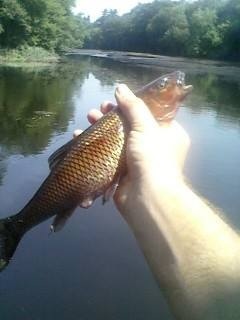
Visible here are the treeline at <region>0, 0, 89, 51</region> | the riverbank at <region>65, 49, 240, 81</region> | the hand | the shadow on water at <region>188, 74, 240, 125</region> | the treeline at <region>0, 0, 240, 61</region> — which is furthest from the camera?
the treeline at <region>0, 0, 240, 61</region>

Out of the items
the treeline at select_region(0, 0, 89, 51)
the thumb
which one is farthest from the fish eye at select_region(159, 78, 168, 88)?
the treeline at select_region(0, 0, 89, 51)

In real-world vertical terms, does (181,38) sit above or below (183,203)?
below

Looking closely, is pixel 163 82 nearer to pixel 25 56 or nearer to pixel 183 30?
pixel 25 56

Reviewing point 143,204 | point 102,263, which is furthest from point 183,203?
point 102,263

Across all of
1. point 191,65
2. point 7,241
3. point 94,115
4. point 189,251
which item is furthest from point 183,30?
point 189,251

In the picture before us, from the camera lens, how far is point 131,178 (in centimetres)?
324

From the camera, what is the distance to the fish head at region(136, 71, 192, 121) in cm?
346

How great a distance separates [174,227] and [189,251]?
0.54ft

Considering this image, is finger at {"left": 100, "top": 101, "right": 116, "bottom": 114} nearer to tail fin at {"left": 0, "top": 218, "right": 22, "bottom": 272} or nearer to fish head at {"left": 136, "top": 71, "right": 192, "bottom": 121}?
fish head at {"left": 136, "top": 71, "right": 192, "bottom": 121}

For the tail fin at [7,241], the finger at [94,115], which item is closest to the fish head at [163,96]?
the finger at [94,115]

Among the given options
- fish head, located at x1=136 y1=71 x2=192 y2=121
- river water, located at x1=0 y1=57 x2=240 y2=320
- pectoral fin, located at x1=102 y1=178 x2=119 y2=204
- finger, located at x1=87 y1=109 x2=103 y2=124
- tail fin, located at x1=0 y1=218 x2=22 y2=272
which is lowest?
river water, located at x1=0 y1=57 x2=240 y2=320

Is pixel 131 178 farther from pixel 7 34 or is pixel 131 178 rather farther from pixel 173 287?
pixel 7 34

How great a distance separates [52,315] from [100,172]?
5715mm

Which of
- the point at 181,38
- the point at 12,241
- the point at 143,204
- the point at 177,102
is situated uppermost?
the point at 177,102
